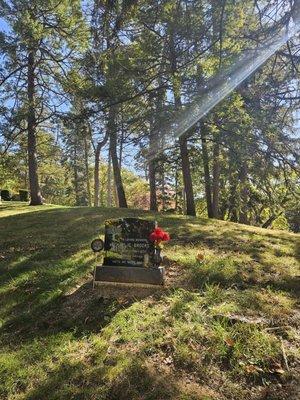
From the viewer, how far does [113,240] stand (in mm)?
6641

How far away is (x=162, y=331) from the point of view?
4863mm

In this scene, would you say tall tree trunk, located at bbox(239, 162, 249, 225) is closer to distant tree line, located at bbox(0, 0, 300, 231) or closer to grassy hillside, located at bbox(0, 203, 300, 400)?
distant tree line, located at bbox(0, 0, 300, 231)

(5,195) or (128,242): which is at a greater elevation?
(5,195)

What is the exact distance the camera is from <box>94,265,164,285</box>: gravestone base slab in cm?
619

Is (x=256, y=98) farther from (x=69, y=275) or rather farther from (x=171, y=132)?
(x=69, y=275)

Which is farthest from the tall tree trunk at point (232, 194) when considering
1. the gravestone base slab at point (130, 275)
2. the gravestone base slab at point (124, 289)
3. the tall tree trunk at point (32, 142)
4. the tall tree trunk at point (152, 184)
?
the gravestone base slab at point (124, 289)

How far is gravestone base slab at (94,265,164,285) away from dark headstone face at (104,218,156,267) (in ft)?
0.51

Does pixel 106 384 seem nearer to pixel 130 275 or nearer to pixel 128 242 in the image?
pixel 130 275

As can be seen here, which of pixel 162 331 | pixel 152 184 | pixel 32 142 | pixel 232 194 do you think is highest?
pixel 32 142

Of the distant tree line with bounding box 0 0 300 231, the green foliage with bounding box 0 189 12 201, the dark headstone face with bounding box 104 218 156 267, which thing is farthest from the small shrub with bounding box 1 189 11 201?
the dark headstone face with bounding box 104 218 156 267

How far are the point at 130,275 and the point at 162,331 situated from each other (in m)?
1.54

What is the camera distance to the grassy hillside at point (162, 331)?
3977 millimetres

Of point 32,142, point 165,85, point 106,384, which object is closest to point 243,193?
point 165,85

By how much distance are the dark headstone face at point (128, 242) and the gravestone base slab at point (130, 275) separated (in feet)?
0.51
